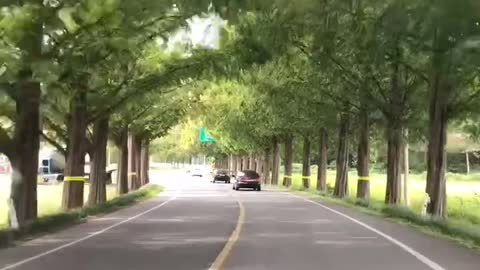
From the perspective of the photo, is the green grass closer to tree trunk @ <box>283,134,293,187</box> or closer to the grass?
the grass

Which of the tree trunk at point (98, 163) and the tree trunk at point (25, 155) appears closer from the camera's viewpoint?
the tree trunk at point (25, 155)

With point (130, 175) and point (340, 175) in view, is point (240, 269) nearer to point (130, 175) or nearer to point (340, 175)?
point (340, 175)

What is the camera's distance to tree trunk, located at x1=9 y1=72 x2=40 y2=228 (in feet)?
63.8

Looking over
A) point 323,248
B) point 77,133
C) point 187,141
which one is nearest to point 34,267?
point 323,248

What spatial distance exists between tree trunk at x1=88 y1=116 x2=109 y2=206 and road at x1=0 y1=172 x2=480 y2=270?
707cm

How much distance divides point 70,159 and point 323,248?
47.5 ft

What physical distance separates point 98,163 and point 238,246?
17323mm

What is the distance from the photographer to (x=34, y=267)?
12.3m

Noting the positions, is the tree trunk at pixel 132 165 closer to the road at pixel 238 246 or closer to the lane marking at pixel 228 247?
the road at pixel 238 246

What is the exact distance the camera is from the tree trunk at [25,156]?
766 inches

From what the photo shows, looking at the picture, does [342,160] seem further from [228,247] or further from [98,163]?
[228,247]

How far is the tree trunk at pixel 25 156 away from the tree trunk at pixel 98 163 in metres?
10.9

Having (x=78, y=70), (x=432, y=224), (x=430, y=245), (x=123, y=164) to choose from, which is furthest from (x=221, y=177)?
(x=430, y=245)

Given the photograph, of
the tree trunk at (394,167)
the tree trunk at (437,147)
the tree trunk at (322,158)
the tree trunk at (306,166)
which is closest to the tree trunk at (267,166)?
the tree trunk at (306,166)
